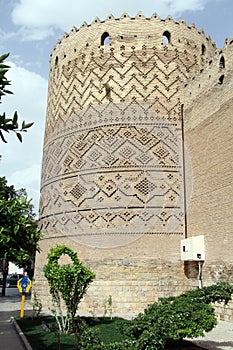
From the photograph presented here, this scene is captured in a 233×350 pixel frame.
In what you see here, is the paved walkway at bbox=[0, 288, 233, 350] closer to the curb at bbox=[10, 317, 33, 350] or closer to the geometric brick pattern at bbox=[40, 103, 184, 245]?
the curb at bbox=[10, 317, 33, 350]

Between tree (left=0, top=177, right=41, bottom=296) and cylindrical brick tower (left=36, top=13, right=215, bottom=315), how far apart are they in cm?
611

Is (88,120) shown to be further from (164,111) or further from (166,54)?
(166,54)

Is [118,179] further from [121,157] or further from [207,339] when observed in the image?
[207,339]

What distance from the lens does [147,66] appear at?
11.0 meters

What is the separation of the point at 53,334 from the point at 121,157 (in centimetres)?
528

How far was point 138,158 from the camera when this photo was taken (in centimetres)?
1014

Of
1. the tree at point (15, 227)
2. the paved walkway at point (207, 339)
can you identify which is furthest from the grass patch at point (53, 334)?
the tree at point (15, 227)

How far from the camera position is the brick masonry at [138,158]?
9.06 metres

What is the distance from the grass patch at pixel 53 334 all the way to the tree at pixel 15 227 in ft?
5.12

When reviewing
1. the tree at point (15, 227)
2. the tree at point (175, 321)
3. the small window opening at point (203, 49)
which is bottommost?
the tree at point (175, 321)

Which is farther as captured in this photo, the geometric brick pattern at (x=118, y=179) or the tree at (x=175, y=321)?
the geometric brick pattern at (x=118, y=179)

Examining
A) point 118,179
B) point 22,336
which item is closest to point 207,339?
point 22,336

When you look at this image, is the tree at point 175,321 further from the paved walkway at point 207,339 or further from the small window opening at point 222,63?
the small window opening at point 222,63

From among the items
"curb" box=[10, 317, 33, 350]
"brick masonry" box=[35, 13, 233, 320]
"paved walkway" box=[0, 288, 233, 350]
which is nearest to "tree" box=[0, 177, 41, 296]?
"curb" box=[10, 317, 33, 350]
